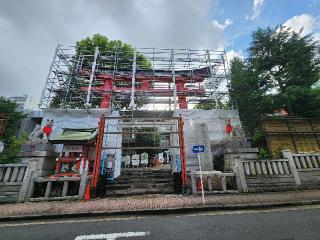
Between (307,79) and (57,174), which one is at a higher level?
(307,79)

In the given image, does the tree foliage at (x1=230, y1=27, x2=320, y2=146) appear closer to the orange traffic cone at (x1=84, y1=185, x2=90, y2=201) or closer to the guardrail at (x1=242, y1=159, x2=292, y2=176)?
the guardrail at (x1=242, y1=159, x2=292, y2=176)

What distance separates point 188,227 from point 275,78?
1592cm

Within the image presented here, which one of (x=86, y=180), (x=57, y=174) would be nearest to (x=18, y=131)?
(x=57, y=174)

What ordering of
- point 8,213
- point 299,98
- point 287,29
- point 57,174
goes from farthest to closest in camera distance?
1. point 287,29
2. point 299,98
3. point 57,174
4. point 8,213

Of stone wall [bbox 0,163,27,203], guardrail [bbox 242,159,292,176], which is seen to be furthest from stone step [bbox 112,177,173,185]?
stone wall [bbox 0,163,27,203]

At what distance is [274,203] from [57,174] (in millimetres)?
10417

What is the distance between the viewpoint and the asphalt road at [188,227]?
4.04 meters

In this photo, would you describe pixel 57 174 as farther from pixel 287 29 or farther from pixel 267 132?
pixel 287 29

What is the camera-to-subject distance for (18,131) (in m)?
19.8

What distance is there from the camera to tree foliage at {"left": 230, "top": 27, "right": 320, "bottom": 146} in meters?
14.1

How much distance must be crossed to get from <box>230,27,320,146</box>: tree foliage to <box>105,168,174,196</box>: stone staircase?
29.0ft

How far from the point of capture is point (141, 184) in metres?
10.7

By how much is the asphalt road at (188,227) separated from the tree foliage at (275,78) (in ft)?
34.7

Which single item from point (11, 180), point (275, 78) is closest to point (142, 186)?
point (11, 180)
